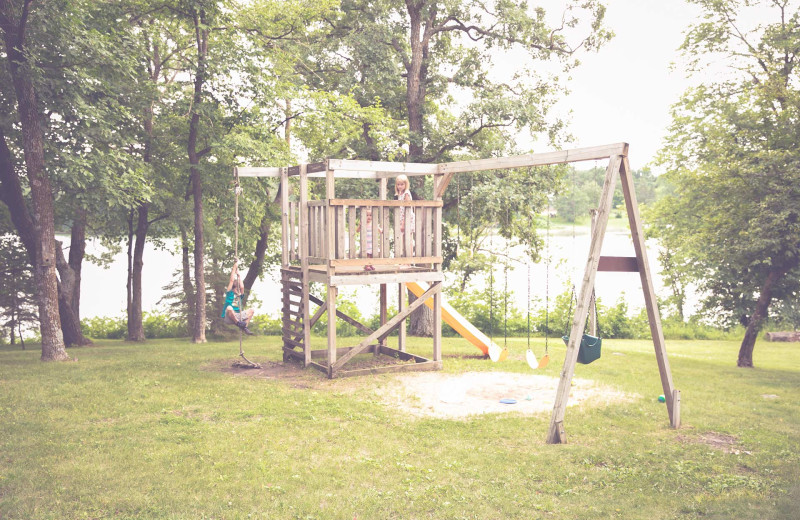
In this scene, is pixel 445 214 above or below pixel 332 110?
below

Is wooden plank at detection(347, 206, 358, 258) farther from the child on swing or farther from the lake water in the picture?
the lake water

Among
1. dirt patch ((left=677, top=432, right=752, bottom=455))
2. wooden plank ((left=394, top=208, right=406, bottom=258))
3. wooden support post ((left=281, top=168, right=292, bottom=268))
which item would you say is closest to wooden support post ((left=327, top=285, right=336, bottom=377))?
wooden plank ((left=394, top=208, right=406, bottom=258))

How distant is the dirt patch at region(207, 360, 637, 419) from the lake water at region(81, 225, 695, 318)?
2.56 m

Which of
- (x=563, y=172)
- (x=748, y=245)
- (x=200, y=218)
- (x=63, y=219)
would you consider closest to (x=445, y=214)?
(x=563, y=172)

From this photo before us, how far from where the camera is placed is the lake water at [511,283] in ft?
74.5

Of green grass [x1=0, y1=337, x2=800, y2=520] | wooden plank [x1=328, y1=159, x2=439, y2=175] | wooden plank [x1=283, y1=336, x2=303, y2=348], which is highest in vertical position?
wooden plank [x1=328, y1=159, x2=439, y2=175]

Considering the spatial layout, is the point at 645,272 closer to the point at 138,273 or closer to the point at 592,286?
the point at 592,286

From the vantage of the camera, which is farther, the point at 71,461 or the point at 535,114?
the point at 535,114

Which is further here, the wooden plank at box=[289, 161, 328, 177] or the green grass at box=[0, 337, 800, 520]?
the wooden plank at box=[289, 161, 328, 177]

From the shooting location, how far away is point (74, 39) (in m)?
11.1

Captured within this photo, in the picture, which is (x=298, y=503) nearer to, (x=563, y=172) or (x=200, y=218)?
(x=200, y=218)

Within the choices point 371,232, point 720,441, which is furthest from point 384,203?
point 720,441

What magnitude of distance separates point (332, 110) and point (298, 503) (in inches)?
459

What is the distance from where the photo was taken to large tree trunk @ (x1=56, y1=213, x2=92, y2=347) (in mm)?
14023
